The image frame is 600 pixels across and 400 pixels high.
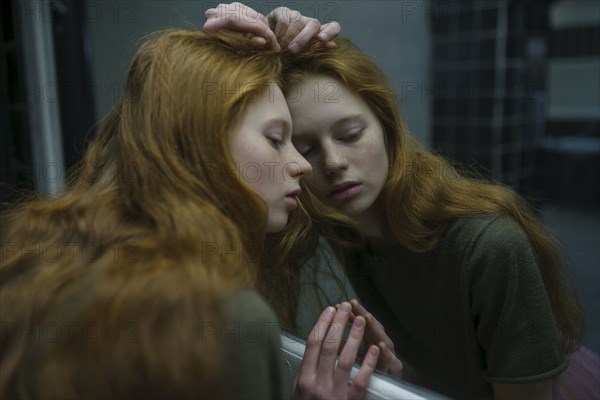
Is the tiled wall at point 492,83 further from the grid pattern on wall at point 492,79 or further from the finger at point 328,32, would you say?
the finger at point 328,32

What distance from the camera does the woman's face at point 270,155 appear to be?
31.4 inches

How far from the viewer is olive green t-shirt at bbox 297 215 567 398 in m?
0.94

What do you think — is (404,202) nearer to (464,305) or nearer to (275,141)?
(464,305)

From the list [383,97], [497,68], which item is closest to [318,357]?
[383,97]

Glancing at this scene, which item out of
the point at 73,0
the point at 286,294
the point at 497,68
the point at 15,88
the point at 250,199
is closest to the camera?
the point at 250,199

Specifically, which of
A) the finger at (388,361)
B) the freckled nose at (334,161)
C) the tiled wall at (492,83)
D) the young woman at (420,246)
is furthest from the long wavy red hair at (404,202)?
the tiled wall at (492,83)

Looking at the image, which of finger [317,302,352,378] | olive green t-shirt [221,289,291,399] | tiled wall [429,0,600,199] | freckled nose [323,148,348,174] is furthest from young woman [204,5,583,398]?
tiled wall [429,0,600,199]

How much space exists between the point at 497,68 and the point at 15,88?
5.19 feet

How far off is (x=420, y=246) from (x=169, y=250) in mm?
549

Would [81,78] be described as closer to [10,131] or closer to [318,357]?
[10,131]

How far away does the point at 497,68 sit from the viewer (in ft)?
6.95

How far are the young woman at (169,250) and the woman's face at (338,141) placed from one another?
121mm

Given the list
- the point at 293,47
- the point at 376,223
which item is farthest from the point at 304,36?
the point at 376,223

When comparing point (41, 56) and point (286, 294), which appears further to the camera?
point (41, 56)
